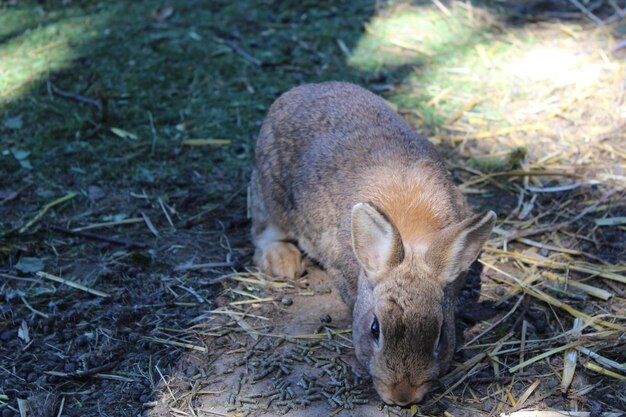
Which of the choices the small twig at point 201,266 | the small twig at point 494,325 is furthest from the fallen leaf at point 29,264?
the small twig at point 494,325

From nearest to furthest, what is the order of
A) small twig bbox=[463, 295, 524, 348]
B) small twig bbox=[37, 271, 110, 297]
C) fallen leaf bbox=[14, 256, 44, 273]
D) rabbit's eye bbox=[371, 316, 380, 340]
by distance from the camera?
rabbit's eye bbox=[371, 316, 380, 340] → small twig bbox=[463, 295, 524, 348] → small twig bbox=[37, 271, 110, 297] → fallen leaf bbox=[14, 256, 44, 273]

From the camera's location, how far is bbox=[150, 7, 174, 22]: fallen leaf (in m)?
7.18

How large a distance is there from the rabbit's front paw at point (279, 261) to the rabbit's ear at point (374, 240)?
1.05 metres

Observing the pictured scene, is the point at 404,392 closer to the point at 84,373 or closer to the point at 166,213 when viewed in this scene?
the point at 84,373

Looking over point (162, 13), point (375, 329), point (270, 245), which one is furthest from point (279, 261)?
point (162, 13)

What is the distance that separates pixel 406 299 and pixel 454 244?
0.34 metres

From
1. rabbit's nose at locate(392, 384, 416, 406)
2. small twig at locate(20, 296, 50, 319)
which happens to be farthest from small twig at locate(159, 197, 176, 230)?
rabbit's nose at locate(392, 384, 416, 406)

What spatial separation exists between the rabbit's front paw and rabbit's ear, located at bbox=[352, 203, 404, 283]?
1052 millimetres

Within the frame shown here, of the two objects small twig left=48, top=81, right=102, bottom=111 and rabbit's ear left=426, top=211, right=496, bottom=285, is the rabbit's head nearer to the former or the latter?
rabbit's ear left=426, top=211, right=496, bottom=285

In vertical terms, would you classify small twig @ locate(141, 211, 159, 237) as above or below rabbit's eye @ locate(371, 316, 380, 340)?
below

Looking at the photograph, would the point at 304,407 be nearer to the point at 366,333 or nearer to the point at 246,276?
the point at 366,333

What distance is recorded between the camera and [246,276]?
436cm

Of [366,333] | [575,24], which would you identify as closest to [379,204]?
→ [366,333]

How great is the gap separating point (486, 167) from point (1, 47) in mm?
4512
